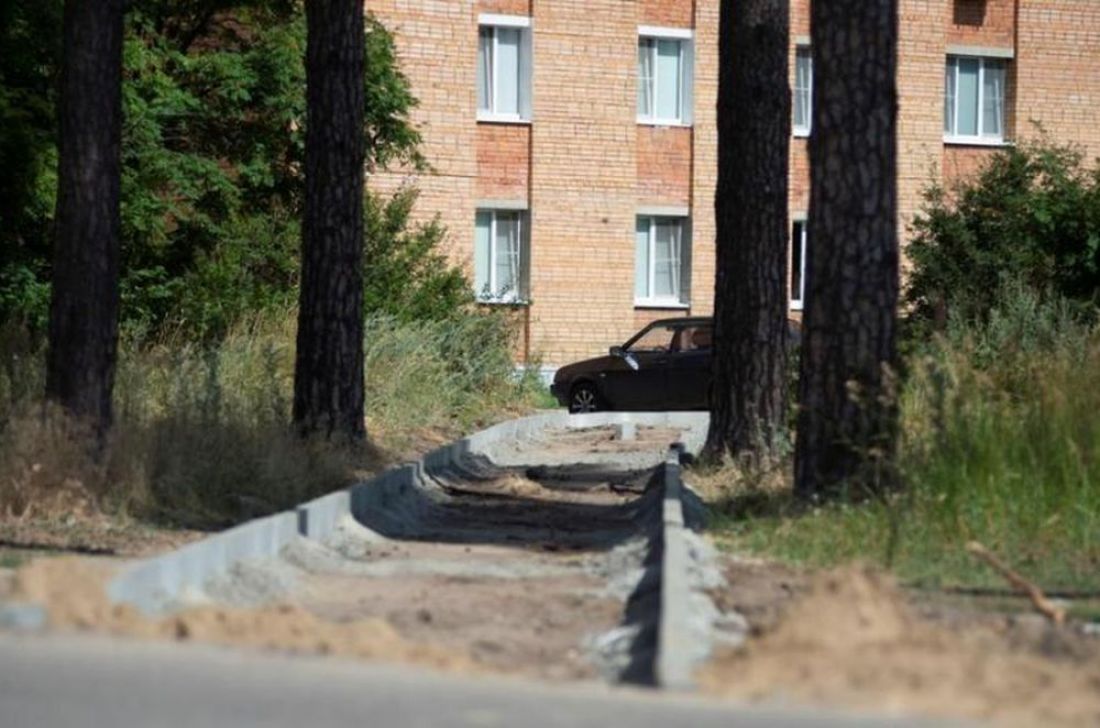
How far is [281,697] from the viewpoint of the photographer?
729 cm

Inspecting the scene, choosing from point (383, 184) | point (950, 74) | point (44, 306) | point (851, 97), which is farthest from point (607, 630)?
point (950, 74)

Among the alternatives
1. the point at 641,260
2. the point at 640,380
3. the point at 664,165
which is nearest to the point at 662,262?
the point at 641,260

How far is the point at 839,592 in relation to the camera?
8.80 m

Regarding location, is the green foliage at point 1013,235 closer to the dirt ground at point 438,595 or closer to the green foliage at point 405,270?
the green foliage at point 405,270

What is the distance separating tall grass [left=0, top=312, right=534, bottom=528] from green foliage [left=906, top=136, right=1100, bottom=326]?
10947 mm

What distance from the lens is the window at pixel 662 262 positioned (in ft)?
132

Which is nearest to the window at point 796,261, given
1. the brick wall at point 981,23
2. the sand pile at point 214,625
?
the brick wall at point 981,23

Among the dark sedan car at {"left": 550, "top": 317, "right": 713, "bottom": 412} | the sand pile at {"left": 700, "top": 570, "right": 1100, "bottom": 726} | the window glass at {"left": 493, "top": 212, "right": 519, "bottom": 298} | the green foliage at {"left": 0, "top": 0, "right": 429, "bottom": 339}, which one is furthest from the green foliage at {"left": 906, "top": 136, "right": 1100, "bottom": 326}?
the sand pile at {"left": 700, "top": 570, "right": 1100, "bottom": 726}

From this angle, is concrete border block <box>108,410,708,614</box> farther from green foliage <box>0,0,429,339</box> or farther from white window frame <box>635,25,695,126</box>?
white window frame <box>635,25,695,126</box>

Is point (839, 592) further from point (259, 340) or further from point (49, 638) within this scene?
point (259, 340)

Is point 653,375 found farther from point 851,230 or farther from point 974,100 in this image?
point 851,230

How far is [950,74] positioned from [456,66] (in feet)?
34.0

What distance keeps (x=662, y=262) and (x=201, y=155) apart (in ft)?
42.3

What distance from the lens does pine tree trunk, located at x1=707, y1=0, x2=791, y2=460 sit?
62.9ft
